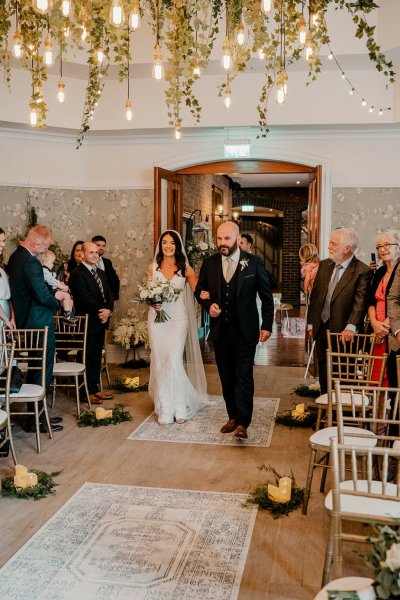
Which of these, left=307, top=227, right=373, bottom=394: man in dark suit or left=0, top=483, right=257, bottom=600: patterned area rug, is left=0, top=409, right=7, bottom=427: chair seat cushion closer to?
left=0, top=483, right=257, bottom=600: patterned area rug

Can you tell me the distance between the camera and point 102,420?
616 cm

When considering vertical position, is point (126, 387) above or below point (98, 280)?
below

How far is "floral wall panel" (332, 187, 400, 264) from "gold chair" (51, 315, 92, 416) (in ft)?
13.0

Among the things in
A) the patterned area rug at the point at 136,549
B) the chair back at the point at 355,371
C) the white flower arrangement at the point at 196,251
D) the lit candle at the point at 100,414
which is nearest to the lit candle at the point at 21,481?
the patterned area rug at the point at 136,549

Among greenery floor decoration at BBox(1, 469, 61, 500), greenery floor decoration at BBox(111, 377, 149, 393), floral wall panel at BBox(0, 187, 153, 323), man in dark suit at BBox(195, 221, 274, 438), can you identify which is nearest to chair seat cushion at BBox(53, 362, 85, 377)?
greenery floor decoration at BBox(111, 377, 149, 393)

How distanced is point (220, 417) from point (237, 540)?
2.69 m

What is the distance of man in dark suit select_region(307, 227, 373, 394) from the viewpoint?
17.8 feet

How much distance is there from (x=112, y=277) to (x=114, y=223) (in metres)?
1.11

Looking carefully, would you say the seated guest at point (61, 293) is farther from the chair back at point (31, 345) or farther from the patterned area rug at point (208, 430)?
the patterned area rug at point (208, 430)

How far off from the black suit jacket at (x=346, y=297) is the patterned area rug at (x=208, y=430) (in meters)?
1.07

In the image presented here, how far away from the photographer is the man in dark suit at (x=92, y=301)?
6.76m

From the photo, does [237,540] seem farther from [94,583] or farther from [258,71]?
A: [258,71]

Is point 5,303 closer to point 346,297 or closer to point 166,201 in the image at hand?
point 346,297

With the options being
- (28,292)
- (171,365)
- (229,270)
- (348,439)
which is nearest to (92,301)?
(28,292)
